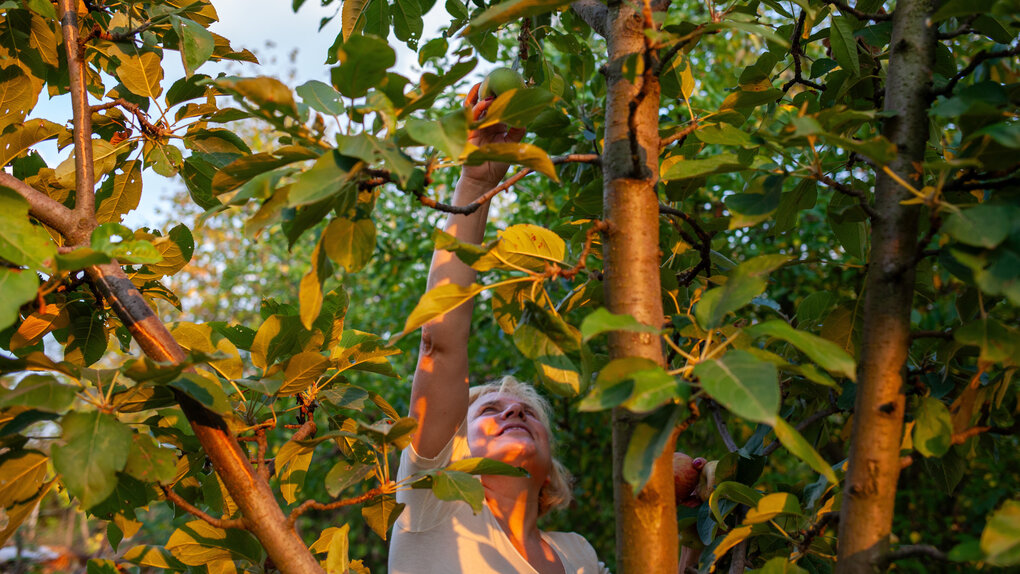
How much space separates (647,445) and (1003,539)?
1.21 feet

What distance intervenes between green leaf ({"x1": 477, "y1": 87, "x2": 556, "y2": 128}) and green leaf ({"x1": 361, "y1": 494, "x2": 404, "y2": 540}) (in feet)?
2.56

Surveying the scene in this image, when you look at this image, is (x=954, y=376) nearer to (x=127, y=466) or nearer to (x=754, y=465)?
(x=754, y=465)

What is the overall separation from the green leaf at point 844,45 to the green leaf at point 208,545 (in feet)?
4.76

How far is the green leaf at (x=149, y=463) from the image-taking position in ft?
3.42

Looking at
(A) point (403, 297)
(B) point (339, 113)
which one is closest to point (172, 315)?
(A) point (403, 297)

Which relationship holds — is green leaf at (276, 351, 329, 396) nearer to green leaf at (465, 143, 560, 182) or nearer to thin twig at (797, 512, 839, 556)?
Result: green leaf at (465, 143, 560, 182)

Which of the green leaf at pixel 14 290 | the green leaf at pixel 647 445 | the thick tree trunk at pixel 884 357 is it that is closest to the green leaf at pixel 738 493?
the thick tree trunk at pixel 884 357

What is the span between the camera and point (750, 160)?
1.39 m

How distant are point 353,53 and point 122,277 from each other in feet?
2.02

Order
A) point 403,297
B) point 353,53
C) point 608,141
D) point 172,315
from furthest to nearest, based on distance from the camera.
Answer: point 172,315
point 403,297
point 608,141
point 353,53

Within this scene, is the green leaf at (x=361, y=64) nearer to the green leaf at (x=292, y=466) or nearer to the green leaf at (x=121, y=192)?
the green leaf at (x=292, y=466)

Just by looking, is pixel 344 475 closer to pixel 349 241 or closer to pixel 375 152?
pixel 349 241

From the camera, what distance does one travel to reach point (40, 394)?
929 mm

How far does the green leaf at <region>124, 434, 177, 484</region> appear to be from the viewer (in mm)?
1043
